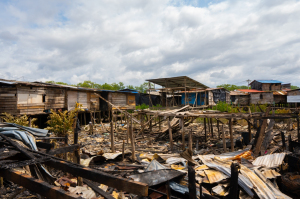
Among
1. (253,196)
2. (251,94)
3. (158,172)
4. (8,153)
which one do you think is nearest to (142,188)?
(8,153)

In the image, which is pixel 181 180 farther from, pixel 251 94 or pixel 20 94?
pixel 251 94

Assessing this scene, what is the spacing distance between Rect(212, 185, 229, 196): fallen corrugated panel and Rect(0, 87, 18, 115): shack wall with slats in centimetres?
1644

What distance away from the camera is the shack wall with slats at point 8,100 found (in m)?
15.4

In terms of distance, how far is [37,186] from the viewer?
2414 millimetres

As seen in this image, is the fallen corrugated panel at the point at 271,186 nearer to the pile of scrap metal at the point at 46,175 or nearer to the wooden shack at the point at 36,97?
the pile of scrap metal at the point at 46,175

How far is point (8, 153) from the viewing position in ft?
12.4

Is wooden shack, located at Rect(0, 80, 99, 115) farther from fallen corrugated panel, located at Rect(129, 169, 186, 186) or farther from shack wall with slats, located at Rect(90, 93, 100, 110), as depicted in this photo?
fallen corrugated panel, located at Rect(129, 169, 186, 186)

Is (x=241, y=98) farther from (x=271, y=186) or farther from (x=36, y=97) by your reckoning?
(x=36, y=97)

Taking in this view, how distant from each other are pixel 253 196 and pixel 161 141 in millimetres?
9336

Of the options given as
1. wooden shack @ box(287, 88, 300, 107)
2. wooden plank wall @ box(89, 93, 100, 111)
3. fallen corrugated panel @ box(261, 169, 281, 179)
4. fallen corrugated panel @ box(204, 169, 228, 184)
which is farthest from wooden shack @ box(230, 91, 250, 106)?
fallen corrugated panel @ box(204, 169, 228, 184)

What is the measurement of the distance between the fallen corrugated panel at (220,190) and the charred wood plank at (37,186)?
5.05m

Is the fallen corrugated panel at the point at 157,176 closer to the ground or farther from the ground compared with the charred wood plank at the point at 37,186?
closer to the ground

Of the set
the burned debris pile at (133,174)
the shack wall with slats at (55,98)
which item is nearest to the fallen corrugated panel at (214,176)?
the burned debris pile at (133,174)

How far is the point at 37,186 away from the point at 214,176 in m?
5.62
